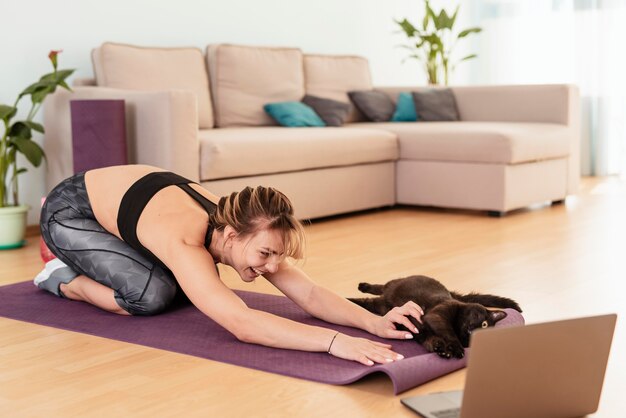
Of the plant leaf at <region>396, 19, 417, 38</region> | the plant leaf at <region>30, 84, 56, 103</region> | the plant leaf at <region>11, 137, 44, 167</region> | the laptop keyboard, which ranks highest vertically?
the plant leaf at <region>396, 19, 417, 38</region>

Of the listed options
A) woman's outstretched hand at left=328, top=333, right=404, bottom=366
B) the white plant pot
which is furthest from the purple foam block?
woman's outstretched hand at left=328, top=333, right=404, bottom=366

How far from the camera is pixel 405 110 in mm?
5633

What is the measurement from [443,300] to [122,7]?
9.87ft

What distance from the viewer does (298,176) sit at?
4.38 m

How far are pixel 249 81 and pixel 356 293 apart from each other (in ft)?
7.82

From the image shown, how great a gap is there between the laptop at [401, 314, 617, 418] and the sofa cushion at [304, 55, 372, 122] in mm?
3885

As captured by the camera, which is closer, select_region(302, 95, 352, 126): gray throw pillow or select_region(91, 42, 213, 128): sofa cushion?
select_region(91, 42, 213, 128): sofa cushion

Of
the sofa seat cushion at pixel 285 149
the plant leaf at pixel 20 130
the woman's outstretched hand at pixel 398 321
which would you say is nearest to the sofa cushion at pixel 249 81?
the sofa seat cushion at pixel 285 149

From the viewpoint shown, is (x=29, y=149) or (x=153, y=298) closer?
(x=153, y=298)

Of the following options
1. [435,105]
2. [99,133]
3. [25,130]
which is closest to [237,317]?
[99,133]

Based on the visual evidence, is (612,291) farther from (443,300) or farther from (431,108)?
(431,108)

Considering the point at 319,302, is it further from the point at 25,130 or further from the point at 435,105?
the point at 435,105

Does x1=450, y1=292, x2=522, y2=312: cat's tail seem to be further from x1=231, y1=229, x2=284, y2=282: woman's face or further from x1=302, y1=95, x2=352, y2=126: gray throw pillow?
x1=302, y1=95, x2=352, y2=126: gray throw pillow

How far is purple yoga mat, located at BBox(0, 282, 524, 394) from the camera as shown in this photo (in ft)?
6.45
